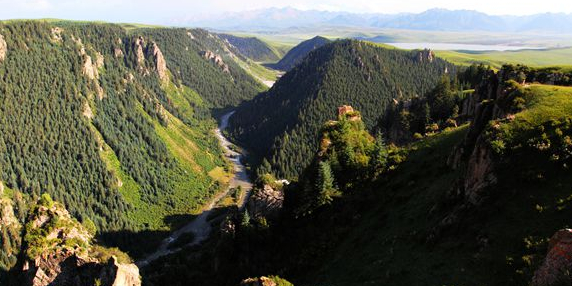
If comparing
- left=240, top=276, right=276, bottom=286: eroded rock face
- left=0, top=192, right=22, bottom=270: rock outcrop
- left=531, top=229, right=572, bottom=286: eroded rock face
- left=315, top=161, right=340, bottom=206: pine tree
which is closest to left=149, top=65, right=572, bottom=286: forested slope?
left=531, top=229, right=572, bottom=286: eroded rock face

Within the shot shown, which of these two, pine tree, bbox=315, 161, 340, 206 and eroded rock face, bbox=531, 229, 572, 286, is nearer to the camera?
eroded rock face, bbox=531, 229, 572, 286

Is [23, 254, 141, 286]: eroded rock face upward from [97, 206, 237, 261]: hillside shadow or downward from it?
upward

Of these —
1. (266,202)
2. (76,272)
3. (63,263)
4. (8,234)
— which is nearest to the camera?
(266,202)

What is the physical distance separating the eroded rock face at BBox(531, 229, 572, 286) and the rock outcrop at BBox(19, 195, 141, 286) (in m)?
66.4

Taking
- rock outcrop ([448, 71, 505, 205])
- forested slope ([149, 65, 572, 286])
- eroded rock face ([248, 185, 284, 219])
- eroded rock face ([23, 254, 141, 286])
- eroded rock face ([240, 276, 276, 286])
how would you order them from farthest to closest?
1. eroded rock face ([248, 185, 284, 219])
2. eroded rock face ([23, 254, 141, 286])
3. rock outcrop ([448, 71, 505, 205])
4. eroded rock face ([240, 276, 276, 286])
5. forested slope ([149, 65, 572, 286])

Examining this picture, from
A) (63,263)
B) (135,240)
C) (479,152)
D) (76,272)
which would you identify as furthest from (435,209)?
(135,240)

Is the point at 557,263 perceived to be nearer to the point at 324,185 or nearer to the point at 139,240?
the point at 324,185

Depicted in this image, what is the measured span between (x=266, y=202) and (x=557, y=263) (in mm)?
57020

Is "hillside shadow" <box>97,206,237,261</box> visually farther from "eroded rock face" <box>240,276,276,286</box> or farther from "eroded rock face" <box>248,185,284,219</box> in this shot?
"eroded rock face" <box>240,276,276,286</box>

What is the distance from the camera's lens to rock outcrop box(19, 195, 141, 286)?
73250mm

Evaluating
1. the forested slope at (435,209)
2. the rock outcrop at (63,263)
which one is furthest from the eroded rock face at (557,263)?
the rock outcrop at (63,263)

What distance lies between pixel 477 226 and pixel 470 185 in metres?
7.00

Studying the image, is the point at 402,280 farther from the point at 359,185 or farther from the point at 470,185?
the point at 359,185

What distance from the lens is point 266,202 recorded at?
79.6 metres
